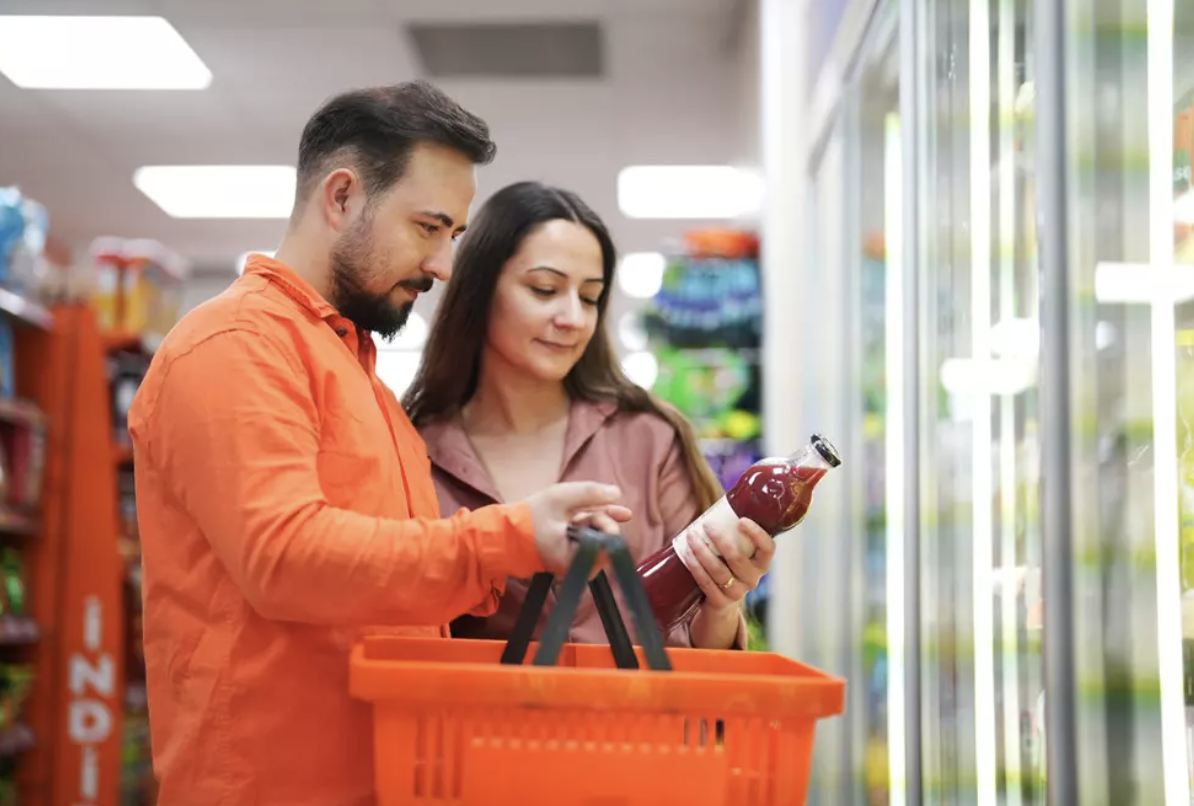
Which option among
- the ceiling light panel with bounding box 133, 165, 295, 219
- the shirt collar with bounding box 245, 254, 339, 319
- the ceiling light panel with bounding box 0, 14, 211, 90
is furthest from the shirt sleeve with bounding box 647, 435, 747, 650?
the ceiling light panel with bounding box 133, 165, 295, 219

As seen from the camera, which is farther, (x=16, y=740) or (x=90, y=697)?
(x=90, y=697)

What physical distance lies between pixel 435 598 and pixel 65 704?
466 cm

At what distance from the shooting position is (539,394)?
89.4 inches

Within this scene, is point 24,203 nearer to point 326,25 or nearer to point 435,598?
point 326,25

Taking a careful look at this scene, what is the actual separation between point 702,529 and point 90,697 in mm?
4492

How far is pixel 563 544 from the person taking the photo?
4.22 feet

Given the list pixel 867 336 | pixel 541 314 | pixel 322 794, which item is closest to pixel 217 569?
pixel 322 794

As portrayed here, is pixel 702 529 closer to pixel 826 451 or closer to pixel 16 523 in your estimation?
pixel 826 451

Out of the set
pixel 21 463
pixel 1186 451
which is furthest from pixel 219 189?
pixel 1186 451

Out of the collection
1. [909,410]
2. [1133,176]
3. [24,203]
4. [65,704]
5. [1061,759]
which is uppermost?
[24,203]

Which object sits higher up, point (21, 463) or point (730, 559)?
point (21, 463)

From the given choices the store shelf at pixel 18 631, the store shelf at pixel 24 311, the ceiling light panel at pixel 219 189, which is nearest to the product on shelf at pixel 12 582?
the store shelf at pixel 18 631

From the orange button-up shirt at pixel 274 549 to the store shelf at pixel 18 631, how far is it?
3932 millimetres

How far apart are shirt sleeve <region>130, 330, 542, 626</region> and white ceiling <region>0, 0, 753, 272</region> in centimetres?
485
